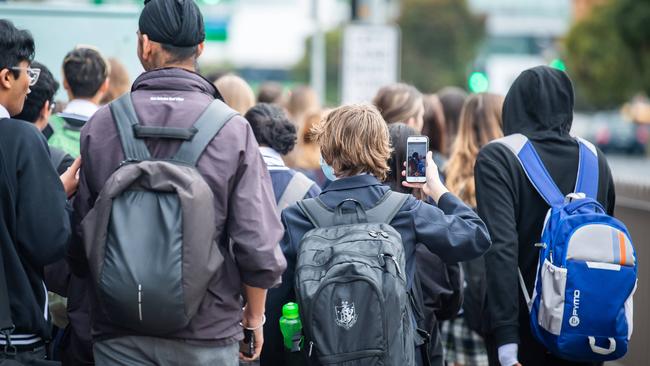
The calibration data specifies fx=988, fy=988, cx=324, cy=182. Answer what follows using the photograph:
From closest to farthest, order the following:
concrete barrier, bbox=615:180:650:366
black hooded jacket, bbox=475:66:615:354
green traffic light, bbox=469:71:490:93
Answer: black hooded jacket, bbox=475:66:615:354 < concrete barrier, bbox=615:180:650:366 < green traffic light, bbox=469:71:490:93

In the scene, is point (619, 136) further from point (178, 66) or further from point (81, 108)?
point (178, 66)

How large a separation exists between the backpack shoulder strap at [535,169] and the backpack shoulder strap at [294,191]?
102 centimetres

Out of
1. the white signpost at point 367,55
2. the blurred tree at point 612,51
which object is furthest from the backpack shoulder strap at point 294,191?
the blurred tree at point 612,51

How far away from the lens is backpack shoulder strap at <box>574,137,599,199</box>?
4.70 meters

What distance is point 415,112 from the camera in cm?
606

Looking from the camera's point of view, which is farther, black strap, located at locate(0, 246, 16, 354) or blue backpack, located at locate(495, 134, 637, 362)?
blue backpack, located at locate(495, 134, 637, 362)

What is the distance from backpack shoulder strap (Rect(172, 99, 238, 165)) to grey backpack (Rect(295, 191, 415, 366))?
0.64 m

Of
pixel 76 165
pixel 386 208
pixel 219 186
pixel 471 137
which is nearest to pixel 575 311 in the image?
pixel 386 208

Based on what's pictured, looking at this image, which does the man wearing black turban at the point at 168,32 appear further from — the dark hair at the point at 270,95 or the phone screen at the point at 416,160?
the dark hair at the point at 270,95

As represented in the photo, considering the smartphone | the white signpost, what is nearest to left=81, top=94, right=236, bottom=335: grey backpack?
the smartphone

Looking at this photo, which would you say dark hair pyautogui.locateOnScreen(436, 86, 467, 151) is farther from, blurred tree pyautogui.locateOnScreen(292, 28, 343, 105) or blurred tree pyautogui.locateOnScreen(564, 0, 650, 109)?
blurred tree pyautogui.locateOnScreen(292, 28, 343, 105)

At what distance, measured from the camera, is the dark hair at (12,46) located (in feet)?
12.8

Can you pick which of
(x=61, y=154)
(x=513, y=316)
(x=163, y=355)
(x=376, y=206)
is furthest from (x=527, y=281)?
(x=61, y=154)

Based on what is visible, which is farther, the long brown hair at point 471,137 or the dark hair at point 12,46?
the long brown hair at point 471,137
